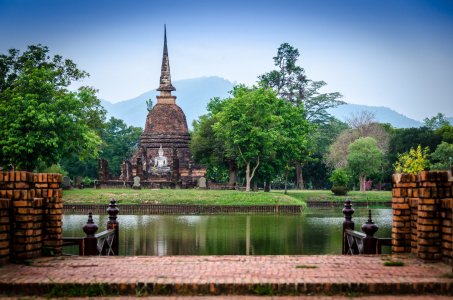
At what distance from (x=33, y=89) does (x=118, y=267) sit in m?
29.6

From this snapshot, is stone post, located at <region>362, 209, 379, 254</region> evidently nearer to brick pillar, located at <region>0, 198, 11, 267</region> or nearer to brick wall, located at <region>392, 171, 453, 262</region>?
brick wall, located at <region>392, 171, 453, 262</region>

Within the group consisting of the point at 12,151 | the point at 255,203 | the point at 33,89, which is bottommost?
the point at 255,203

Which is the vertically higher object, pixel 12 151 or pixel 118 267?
pixel 12 151

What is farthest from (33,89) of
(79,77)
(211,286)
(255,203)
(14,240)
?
(211,286)

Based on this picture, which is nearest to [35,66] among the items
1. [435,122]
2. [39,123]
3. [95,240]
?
[39,123]

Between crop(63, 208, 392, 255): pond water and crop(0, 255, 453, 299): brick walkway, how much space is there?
5.63 m

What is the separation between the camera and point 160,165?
5438cm

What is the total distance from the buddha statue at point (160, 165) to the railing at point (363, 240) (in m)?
42.5

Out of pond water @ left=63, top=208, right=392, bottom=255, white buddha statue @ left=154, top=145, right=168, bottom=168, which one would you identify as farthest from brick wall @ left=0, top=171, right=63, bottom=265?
white buddha statue @ left=154, top=145, right=168, bottom=168

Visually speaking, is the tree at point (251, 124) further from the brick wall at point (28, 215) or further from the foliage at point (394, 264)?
the foliage at point (394, 264)

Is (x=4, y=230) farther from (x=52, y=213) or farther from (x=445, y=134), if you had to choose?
(x=445, y=134)

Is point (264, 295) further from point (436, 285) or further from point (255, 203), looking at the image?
point (255, 203)

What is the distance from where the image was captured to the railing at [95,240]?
9.70 metres

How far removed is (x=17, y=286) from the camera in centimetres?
679
